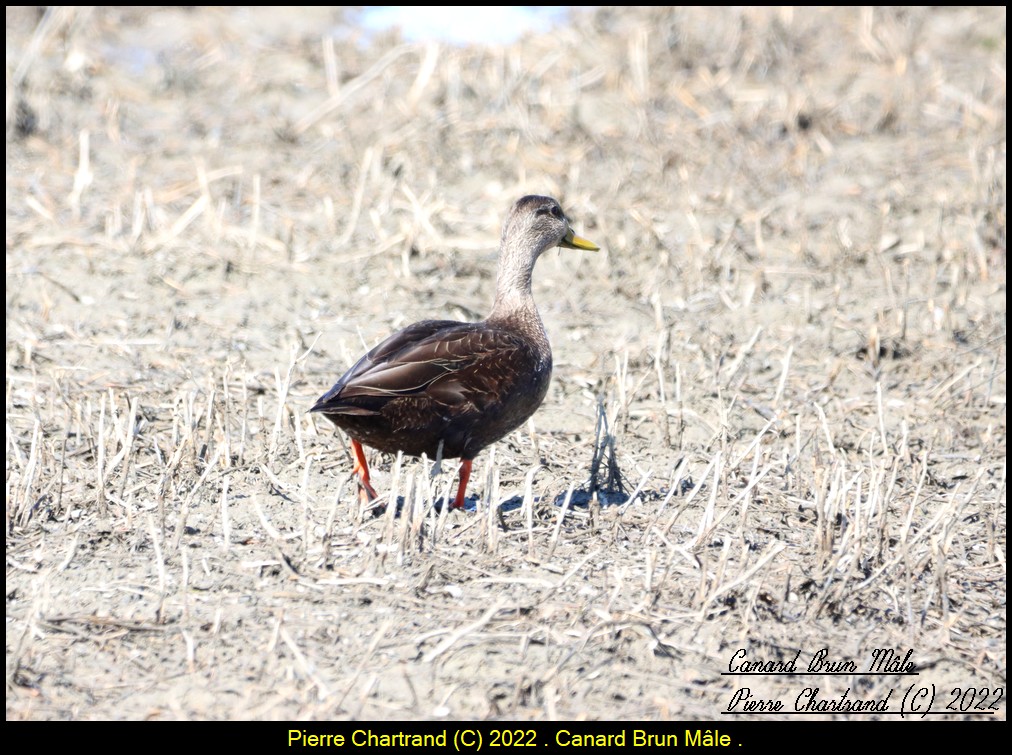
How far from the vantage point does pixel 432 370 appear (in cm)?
507

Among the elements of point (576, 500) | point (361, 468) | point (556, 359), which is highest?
point (556, 359)

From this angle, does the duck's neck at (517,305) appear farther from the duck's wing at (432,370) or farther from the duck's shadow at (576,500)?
the duck's shadow at (576,500)

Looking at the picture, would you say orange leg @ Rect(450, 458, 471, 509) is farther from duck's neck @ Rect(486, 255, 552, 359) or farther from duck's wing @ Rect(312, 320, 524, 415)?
duck's neck @ Rect(486, 255, 552, 359)

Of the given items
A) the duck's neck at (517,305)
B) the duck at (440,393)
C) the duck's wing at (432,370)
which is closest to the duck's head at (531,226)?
the duck's neck at (517,305)

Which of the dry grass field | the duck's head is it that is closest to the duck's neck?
the duck's head

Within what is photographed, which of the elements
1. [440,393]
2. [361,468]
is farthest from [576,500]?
[361,468]

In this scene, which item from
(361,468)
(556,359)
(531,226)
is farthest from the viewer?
(556,359)

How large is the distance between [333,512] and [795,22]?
984 cm

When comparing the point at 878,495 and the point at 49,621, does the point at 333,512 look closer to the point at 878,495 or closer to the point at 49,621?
the point at 49,621

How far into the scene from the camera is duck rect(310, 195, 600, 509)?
16.2ft

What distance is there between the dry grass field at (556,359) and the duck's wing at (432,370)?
0.33m

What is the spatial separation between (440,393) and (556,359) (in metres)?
2.25

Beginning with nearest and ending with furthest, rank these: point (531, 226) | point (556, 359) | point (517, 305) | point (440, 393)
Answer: point (440, 393) → point (517, 305) → point (531, 226) → point (556, 359)

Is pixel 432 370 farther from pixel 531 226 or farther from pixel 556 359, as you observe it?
pixel 556 359
